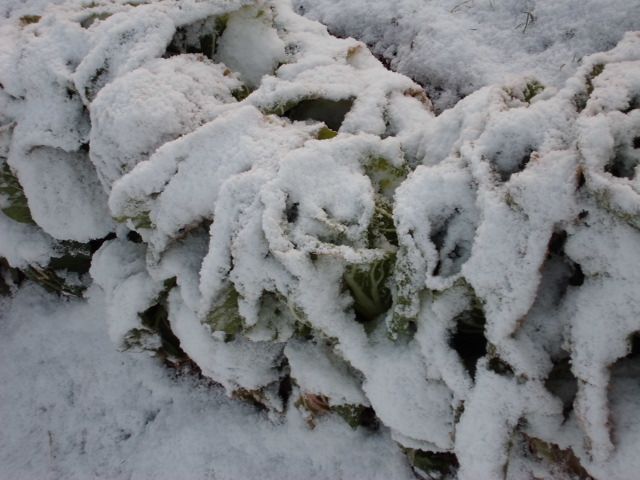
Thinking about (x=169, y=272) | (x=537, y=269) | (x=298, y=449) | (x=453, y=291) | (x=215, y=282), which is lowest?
(x=298, y=449)

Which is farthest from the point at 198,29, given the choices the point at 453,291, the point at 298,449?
the point at 298,449

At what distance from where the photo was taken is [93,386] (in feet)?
7.86

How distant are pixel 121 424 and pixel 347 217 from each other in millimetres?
1388

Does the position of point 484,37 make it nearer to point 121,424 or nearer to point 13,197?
point 13,197

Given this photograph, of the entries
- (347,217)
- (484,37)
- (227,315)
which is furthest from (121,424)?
(484,37)

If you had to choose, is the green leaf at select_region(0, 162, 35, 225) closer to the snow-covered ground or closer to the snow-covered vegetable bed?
the snow-covered vegetable bed

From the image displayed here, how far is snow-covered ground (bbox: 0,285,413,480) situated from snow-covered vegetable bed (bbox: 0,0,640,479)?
11cm

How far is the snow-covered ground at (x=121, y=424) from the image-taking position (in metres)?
1.98

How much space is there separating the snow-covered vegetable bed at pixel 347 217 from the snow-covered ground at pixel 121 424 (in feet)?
0.37

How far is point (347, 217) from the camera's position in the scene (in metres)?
1.54

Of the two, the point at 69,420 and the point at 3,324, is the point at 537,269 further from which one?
the point at 3,324

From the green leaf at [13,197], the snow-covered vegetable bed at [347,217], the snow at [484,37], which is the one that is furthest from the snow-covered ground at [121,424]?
the snow at [484,37]

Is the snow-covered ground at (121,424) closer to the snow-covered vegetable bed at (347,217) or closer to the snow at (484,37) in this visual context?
the snow-covered vegetable bed at (347,217)

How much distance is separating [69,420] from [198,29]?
163cm
